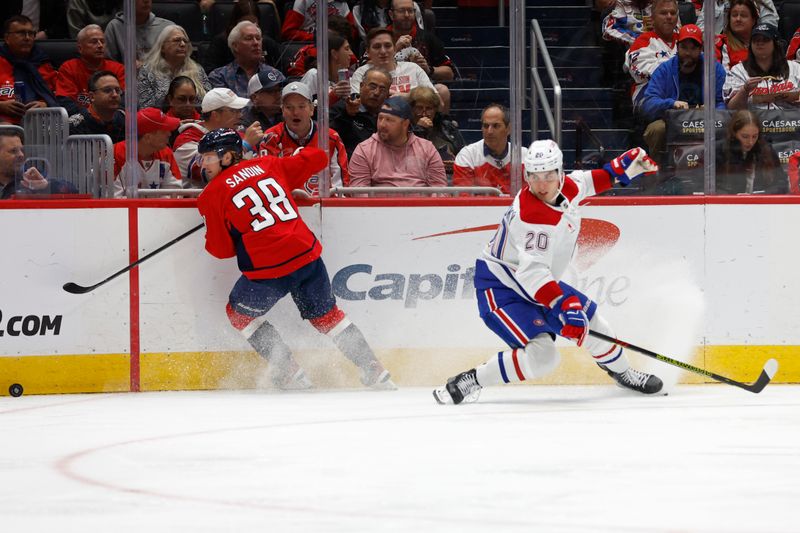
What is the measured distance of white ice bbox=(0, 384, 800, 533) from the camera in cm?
326

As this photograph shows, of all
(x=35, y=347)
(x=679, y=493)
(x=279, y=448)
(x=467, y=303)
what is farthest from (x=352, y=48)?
(x=679, y=493)

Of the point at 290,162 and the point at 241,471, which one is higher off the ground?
the point at 290,162

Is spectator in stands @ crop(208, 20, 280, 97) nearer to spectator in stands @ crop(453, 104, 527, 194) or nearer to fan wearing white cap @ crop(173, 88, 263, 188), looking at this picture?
fan wearing white cap @ crop(173, 88, 263, 188)

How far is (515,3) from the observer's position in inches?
251

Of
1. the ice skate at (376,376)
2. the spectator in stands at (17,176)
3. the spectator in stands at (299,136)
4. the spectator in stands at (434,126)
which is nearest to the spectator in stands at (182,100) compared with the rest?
the spectator in stands at (299,136)

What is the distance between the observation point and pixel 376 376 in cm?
627

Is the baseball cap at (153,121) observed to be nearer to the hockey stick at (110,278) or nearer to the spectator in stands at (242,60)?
the spectator in stands at (242,60)

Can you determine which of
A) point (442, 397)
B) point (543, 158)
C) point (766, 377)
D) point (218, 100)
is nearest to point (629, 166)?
point (543, 158)

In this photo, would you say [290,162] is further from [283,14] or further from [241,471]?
→ [241,471]

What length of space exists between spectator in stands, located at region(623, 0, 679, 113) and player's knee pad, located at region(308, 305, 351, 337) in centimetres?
174

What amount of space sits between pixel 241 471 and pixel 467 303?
2.68 meters

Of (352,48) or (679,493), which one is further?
(352,48)

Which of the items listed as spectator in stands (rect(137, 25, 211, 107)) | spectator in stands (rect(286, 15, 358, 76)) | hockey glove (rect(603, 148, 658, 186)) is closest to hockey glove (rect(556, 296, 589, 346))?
hockey glove (rect(603, 148, 658, 186))

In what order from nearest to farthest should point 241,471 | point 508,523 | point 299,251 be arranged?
point 508,523 → point 241,471 → point 299,251
